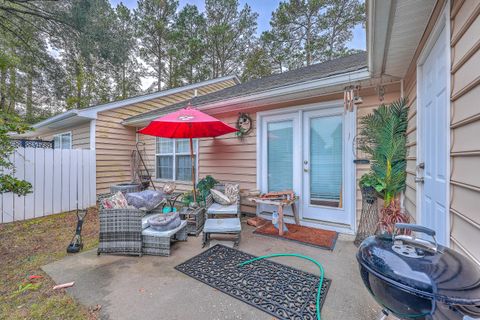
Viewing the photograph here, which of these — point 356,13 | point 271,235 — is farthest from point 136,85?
point 271,235

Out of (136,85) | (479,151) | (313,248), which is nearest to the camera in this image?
(479,151)

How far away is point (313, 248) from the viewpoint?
3.03 meters

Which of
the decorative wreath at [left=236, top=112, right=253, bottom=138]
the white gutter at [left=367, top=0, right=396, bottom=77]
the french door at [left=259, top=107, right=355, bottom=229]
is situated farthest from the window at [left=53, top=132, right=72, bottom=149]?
the white gutter at [left=367, top=0, right=396, bottom=77]

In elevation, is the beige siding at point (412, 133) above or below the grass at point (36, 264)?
above

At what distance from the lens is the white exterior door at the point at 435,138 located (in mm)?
1654

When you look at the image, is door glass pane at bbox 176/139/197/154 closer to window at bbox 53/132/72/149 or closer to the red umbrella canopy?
the red umbrella canopy

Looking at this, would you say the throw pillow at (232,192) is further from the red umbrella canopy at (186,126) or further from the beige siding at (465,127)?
the beige siding at (465,127)

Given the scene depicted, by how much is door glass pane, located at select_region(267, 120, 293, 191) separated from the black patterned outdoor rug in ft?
5.93


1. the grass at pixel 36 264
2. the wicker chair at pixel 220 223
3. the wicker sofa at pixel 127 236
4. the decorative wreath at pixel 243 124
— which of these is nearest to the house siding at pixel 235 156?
the decorative wreath at pixel 243 124

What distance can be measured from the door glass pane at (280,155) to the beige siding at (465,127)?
2.72 metres

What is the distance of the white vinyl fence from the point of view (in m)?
4.48

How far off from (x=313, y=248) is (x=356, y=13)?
11.8 metres

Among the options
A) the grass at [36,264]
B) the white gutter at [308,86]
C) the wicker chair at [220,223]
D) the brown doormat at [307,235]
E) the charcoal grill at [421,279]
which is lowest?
the grass at [36,264]

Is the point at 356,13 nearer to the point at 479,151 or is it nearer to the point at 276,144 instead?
the point at 276,144
